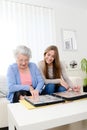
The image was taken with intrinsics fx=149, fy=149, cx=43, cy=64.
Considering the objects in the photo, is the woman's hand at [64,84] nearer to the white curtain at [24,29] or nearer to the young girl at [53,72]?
the young girl at [53,72]

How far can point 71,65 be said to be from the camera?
326cm

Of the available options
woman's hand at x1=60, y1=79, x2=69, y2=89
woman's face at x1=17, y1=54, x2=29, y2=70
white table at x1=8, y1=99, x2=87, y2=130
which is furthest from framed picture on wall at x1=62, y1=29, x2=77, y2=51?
white table at x1=8, y1=99, x2=87, y2=130

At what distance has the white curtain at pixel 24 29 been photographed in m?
2.73

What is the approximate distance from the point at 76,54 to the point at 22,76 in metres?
1.97

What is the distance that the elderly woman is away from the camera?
154cm

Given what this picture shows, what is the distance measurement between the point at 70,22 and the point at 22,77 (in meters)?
2.16

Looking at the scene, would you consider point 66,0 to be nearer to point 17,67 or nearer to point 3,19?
point 3,19

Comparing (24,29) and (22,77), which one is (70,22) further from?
(22,77)

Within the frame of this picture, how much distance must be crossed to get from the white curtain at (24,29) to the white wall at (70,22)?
13 centimetres

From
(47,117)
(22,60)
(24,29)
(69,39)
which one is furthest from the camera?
(69,39)

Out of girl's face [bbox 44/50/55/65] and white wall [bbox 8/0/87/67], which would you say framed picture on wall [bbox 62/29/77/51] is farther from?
girl's face [bbox 44/50/55/65]

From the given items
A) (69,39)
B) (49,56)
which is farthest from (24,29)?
(49,56)

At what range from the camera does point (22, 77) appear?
5.60 feet

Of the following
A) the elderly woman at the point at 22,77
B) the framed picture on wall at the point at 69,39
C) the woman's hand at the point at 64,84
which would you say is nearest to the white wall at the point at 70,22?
the framed picture on wall at the point at 69,39
